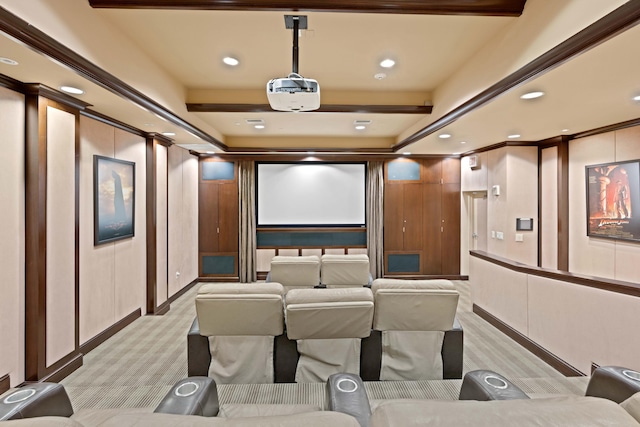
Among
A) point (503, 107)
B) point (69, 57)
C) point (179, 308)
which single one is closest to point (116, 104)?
point (69, 57)

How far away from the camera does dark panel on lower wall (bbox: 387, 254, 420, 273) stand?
23.6ft

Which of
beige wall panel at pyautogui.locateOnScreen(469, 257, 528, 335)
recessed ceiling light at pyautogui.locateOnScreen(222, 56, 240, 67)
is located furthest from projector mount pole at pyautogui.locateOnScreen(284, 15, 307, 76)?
beige wall panel at pyautogui.locateOnScreen(469, 257, 528, 335)

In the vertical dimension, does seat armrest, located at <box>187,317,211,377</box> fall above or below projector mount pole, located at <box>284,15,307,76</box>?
below

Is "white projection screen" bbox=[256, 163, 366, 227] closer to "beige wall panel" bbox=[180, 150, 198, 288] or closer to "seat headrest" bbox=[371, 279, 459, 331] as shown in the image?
"beige wall panel" bbox=[180, 150, 198, 288]

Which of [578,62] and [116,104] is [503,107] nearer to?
[578,62]

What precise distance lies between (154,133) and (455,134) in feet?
13.6

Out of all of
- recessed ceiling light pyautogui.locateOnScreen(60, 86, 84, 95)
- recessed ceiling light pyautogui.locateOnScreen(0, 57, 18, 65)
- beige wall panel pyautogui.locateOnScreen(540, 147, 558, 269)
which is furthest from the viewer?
beige wall panel pyautogui.locateOnScreen(540, 147, 558, 269)

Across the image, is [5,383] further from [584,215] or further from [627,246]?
[584,215]

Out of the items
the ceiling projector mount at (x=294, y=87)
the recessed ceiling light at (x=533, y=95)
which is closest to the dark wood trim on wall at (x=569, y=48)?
the recessed ceiling light at (x=533, y=95)

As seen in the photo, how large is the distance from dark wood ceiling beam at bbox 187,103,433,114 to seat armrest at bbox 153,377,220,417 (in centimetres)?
351

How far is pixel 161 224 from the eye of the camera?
5.15 m

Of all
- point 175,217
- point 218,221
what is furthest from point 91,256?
point 218,221

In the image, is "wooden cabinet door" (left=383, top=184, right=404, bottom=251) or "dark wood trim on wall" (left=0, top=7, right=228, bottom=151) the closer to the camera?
"dark wood trim on wall" (left=0, top=7, right=228, bottom=151)

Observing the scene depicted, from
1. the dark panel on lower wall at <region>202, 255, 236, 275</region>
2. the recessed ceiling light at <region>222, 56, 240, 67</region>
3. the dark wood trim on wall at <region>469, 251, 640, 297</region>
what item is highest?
the recessed ceiling light at <region>222, 56, 240, 67</region>
